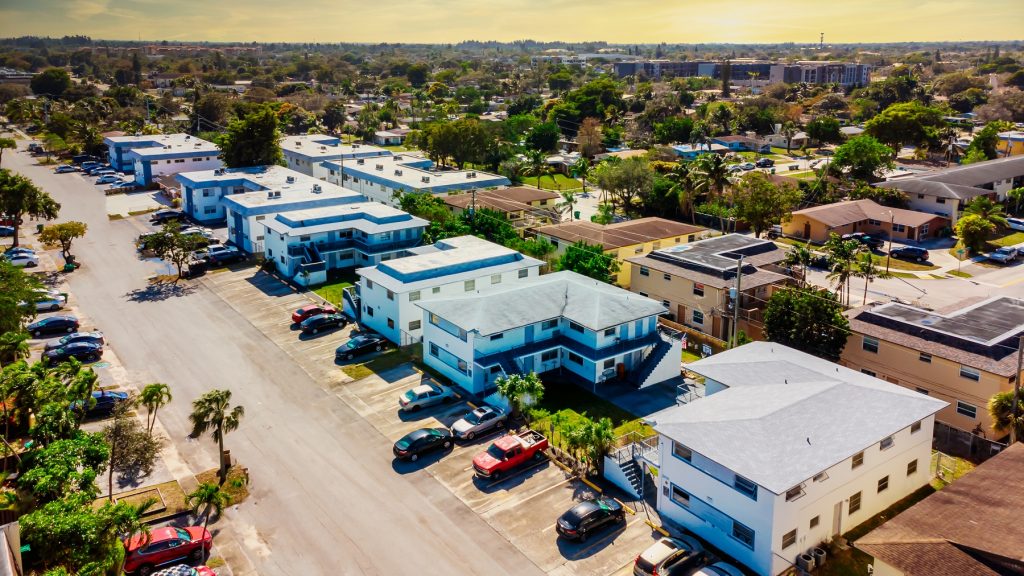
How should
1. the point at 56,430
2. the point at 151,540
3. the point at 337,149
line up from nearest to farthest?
1. the point at 151,540
2. the point at 56,430
3. the point at 337,149

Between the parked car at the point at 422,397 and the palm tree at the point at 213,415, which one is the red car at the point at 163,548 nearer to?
the palm tree at the point at 213,415

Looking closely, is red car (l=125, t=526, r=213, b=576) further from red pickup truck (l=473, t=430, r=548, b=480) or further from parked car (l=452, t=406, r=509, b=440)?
parked car (l=452, t=406, r=509, b=440)

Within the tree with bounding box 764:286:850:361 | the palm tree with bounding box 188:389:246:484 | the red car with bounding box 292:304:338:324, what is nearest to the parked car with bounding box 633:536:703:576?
the palm tree with bounding box 188:389:246:484

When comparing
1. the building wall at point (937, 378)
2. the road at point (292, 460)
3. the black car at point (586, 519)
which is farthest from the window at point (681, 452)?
the building wall at point (937, 378)

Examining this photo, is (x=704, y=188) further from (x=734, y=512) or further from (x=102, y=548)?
(x=102, y=548)

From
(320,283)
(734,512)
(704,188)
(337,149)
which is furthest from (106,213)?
(734,512)

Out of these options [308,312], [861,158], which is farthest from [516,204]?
[861,158]
